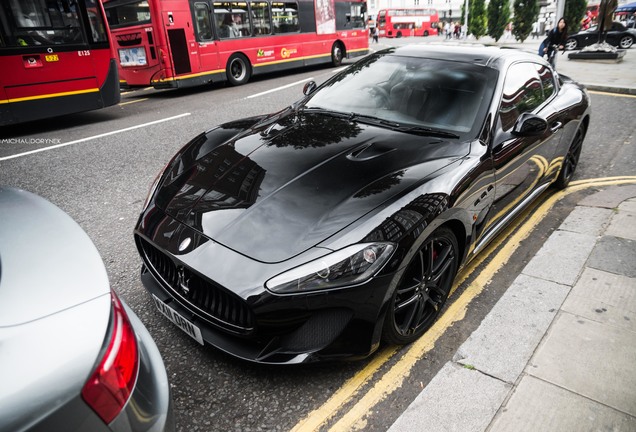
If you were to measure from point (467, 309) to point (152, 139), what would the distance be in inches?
218

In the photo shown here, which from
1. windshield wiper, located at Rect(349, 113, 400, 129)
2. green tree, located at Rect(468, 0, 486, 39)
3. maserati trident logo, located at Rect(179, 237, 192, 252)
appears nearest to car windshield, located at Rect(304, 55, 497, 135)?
windshield wiper, located at Rect(349, 113, 400, 129)

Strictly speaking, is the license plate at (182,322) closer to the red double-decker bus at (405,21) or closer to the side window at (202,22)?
the side window at (202,22)

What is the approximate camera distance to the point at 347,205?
216 centimetres

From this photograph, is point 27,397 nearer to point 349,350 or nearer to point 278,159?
point 349,350

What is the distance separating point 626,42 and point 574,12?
570 cm

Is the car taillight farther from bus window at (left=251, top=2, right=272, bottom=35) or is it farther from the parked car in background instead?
the parked car in background

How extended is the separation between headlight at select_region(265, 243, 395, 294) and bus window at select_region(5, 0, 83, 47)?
7942 mm

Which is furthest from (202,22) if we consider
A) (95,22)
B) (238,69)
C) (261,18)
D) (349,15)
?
(349,15)

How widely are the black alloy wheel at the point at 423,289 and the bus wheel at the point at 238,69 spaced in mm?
11142

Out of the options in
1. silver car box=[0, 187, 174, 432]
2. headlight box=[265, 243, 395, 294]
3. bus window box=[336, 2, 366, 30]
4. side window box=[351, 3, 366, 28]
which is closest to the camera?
silver car box=[0, 187, 174, 432]

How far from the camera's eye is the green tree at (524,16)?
96.1 feet

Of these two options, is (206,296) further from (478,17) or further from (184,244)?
(478,17)

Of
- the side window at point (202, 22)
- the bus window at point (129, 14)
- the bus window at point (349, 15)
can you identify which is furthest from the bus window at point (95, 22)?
the bus window at point (349, 15)

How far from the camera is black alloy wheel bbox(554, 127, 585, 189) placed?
445cm
